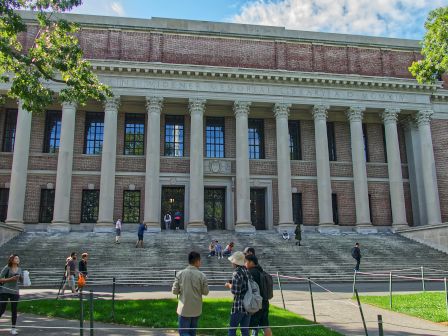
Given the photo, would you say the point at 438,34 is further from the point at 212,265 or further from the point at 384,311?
the point at 212,265

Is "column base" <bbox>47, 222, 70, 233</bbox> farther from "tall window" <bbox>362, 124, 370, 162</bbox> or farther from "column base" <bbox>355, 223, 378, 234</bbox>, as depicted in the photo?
"tall window" <bbox>362, 124, 370, 162</bbox>

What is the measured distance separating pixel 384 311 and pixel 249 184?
19.1m

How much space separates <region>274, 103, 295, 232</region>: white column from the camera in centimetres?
3017

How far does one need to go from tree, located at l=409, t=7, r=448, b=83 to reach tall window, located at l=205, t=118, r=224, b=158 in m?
17.0

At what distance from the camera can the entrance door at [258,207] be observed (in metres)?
33.1

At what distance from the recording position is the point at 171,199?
3244 cm

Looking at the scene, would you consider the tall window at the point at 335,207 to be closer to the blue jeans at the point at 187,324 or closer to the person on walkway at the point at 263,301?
the person on walkway at the point at 263,301

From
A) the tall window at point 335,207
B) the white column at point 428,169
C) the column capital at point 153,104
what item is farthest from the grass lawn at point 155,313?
the white column at point 428,169

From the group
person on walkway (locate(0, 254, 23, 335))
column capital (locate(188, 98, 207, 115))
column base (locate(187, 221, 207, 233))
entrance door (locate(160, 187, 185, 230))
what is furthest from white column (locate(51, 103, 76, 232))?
person on walkway (locate(0, 254, 23, 335))

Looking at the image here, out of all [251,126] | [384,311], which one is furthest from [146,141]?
[384,311]

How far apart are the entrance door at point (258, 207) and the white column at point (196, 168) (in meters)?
5.07

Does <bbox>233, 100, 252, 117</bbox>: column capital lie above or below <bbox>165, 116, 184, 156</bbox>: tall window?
above

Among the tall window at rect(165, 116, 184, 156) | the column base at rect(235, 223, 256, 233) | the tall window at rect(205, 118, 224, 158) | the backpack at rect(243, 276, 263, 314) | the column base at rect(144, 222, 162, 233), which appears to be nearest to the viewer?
the backpack at rect(243, 276, 263, 314)

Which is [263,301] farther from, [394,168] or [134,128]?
[394,168]
